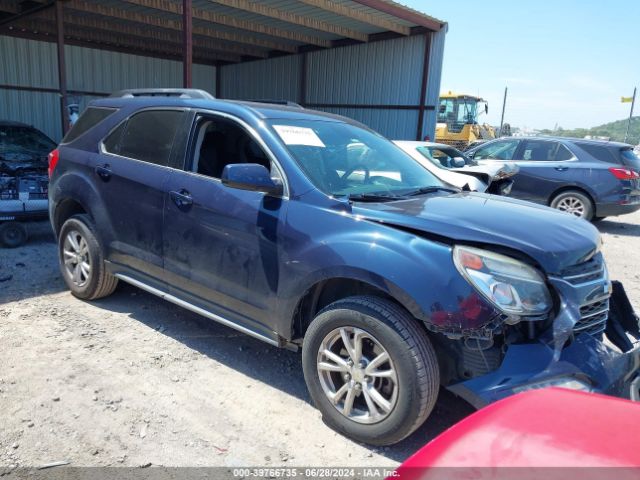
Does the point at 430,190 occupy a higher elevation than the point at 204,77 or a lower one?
lower

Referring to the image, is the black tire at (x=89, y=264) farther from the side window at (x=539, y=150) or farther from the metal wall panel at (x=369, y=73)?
the metal wall panel at (x=369, y=73)

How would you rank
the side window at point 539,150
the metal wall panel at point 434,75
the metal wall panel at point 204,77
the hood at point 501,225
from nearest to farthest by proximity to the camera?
the hood at point 501,225 → the side window at point 539,150 → the metal wall panel at point 434,75 → the metal wall panel at point 204,77

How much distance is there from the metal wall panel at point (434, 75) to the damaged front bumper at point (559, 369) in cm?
1241

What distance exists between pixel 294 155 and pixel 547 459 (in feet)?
7.94

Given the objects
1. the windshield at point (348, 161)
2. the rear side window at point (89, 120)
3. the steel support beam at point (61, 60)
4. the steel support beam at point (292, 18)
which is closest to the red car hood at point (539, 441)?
the windshield at point (348, 161)

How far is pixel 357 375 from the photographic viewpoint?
2.74 m

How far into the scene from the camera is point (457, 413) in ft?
10.4

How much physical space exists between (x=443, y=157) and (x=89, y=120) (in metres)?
6.21

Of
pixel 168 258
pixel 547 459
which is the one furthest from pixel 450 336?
pixel 168 258

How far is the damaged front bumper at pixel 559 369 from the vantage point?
2338mm

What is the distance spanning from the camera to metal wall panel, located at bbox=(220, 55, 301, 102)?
18.2m

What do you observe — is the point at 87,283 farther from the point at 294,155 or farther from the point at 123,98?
the point at 294,155

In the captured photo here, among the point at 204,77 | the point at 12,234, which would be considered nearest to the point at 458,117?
the point at 204,77

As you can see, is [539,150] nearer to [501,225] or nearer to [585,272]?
[585,272]
